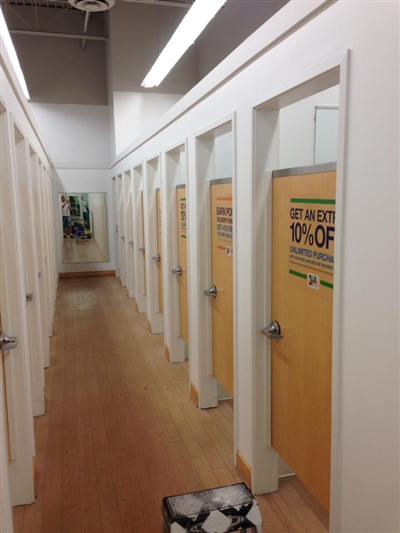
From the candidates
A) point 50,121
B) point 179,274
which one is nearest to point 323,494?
point 179,274

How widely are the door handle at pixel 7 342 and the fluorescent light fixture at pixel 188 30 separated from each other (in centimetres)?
269

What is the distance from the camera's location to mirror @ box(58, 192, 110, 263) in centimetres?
992

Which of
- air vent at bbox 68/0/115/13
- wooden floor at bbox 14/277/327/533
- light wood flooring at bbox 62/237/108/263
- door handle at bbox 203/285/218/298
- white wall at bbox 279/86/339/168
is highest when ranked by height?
air vent at bbox 68/0/115/13

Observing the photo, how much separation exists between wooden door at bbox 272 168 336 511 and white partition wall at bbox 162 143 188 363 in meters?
2.15

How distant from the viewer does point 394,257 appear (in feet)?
4.54

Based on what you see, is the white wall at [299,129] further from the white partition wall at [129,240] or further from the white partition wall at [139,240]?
the white partition wall at [129,240]

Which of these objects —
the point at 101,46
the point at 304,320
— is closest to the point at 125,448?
the point at 304,320

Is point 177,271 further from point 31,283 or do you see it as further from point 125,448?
point 125,448

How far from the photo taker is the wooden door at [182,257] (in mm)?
4234

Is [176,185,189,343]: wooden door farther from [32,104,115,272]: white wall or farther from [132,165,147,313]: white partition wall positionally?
[32,104,115,272]: white wall

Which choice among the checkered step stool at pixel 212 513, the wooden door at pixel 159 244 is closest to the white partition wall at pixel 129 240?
the wooden door at pixel 159 244

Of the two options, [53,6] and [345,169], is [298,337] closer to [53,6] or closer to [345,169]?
[345,169]

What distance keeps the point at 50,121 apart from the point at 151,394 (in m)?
7.60

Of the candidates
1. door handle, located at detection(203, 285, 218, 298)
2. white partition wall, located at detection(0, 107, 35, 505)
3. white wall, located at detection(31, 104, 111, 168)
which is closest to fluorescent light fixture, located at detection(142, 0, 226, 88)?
white partition wall, located at detection(0, 107, 35, 505)
